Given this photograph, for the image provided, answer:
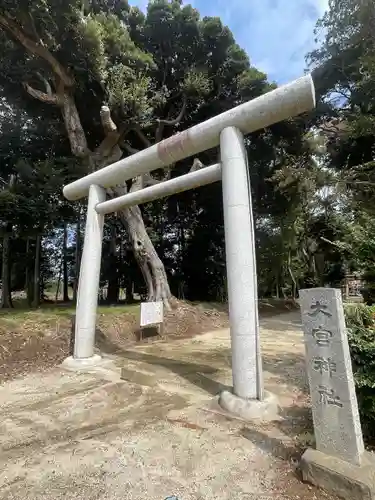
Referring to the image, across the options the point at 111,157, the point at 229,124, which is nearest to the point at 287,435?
the point at 229,124

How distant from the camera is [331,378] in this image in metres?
2.38

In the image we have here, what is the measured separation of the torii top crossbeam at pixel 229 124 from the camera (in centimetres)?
360

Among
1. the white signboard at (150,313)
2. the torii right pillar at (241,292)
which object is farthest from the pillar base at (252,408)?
the white signboard at (150,313)

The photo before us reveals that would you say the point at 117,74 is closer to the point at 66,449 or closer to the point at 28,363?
the point at 28,363

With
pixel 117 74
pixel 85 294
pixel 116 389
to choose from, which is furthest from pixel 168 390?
pixel 117 74

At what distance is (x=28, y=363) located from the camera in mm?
5820

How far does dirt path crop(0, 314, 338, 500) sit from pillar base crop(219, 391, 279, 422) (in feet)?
0.33

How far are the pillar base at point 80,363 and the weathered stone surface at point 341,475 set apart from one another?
168 inches

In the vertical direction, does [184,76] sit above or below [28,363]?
above

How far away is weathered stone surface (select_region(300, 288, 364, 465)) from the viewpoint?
2244 mm

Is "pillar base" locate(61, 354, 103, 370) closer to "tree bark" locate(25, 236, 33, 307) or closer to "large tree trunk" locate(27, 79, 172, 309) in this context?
"large tree trunk" locate(27, 79, 172, 309)

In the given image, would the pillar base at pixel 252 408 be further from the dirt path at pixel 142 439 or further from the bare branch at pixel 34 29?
the bare branch at pixel 34 29

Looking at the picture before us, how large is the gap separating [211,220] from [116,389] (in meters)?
13.6

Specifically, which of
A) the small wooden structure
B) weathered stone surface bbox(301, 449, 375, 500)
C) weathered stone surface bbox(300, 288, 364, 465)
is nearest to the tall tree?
the small wooden structure
